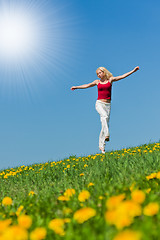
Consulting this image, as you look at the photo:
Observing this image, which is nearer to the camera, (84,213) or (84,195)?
(84,213)

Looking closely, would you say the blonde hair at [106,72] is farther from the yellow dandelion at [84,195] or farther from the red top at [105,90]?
the yellow dandelion at [84,195]

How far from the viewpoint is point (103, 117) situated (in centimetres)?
1015

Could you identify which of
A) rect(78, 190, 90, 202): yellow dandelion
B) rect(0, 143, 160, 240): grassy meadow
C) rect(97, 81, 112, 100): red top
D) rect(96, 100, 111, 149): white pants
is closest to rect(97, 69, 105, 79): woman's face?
rect(97, 81, 112, 100): red top

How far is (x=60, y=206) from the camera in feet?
9.80

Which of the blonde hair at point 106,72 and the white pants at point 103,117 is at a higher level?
the blonde hair at point 106,72

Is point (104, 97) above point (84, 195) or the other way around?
above

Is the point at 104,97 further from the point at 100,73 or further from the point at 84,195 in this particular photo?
the point at 84,195

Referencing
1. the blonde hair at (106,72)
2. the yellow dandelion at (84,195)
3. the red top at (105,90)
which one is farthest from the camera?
the blonde hair at (106,72)

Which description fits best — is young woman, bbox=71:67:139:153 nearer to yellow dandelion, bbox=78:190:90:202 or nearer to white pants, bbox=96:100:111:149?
white pants, bbox=96:100:111:149

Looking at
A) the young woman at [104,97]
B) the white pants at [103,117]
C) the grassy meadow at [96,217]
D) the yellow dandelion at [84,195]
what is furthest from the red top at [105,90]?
the yellow dandelion at [84,195]

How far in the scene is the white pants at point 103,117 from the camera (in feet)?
33.0

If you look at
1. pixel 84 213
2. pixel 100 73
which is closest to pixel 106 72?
pixel 100 73

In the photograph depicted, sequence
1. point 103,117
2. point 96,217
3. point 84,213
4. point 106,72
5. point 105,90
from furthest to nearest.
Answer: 1. point 106,72
2. point 105,90
3. point 103,117
4. point 96,217
5. point 84,213

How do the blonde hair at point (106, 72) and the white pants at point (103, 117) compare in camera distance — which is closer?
the white pants at point (103, 117)
